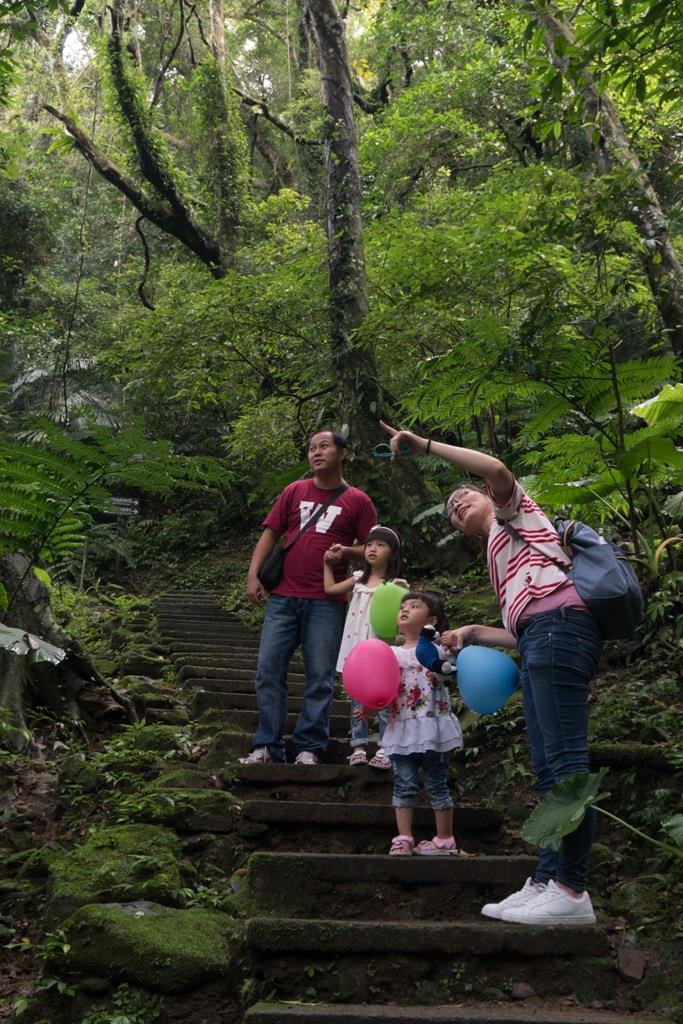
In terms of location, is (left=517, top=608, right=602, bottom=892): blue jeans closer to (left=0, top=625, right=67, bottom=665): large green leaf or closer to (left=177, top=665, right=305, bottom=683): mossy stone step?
(left=0, top=625, right=67, bottom=665): large green leaf

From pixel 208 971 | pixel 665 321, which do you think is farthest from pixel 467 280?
pixel 208 971

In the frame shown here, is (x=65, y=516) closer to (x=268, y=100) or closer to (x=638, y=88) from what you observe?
(x=638, y=88)

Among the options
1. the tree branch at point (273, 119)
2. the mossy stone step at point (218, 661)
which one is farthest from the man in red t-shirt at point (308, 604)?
the tree branch at point (273, 119)

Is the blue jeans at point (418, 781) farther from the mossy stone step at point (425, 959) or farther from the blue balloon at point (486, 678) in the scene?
the mossy stone step at point (425, 959)

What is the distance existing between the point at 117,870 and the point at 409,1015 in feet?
4.38

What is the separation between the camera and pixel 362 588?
16.1 ft

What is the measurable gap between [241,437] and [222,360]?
3.68ft

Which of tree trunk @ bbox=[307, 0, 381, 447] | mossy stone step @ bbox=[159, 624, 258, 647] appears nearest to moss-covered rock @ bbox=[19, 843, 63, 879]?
mossy stone step @ bbox=[159, 624, 258, 647]

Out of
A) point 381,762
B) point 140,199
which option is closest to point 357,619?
point 381,762

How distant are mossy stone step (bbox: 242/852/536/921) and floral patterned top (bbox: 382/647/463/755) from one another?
19.2 inches

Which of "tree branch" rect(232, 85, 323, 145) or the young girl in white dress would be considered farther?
"tree branch" rect(232, 85, 323, 145)

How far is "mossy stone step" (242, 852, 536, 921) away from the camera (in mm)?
3443

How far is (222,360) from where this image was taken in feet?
38.8

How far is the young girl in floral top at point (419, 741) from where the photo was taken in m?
3.79
